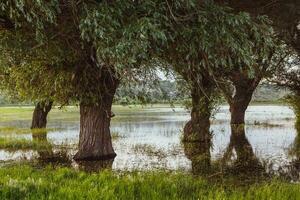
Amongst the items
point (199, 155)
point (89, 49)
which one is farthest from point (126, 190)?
point (199, 155)

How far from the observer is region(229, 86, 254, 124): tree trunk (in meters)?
41.8

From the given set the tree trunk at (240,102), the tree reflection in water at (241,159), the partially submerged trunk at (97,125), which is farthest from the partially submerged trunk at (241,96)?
the partially submerged trunk at (97,125)

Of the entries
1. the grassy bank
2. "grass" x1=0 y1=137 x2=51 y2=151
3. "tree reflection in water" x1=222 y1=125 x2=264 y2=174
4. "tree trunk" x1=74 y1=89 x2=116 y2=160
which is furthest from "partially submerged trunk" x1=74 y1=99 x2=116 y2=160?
the grassy bank

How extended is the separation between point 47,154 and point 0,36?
8746mm

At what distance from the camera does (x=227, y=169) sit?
1600cm

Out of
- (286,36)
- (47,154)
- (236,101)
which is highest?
(286,36)

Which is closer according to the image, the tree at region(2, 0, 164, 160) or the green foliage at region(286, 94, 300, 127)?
the tree at region(2, 0, 164, 160)

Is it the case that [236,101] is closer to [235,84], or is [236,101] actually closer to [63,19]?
[235,84]

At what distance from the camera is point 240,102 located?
42125 mm

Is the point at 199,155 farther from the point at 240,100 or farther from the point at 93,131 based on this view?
the point at 240,100

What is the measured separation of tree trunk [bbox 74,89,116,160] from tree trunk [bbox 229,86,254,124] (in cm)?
2380

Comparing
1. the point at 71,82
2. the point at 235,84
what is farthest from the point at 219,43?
the point at 235,84

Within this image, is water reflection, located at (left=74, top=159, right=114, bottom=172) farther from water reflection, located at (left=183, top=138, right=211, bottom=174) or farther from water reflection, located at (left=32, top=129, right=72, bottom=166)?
water reflection, located at (left=183, top=138, right=211, bottom=174)

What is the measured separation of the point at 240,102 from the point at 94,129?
84.1 feet
